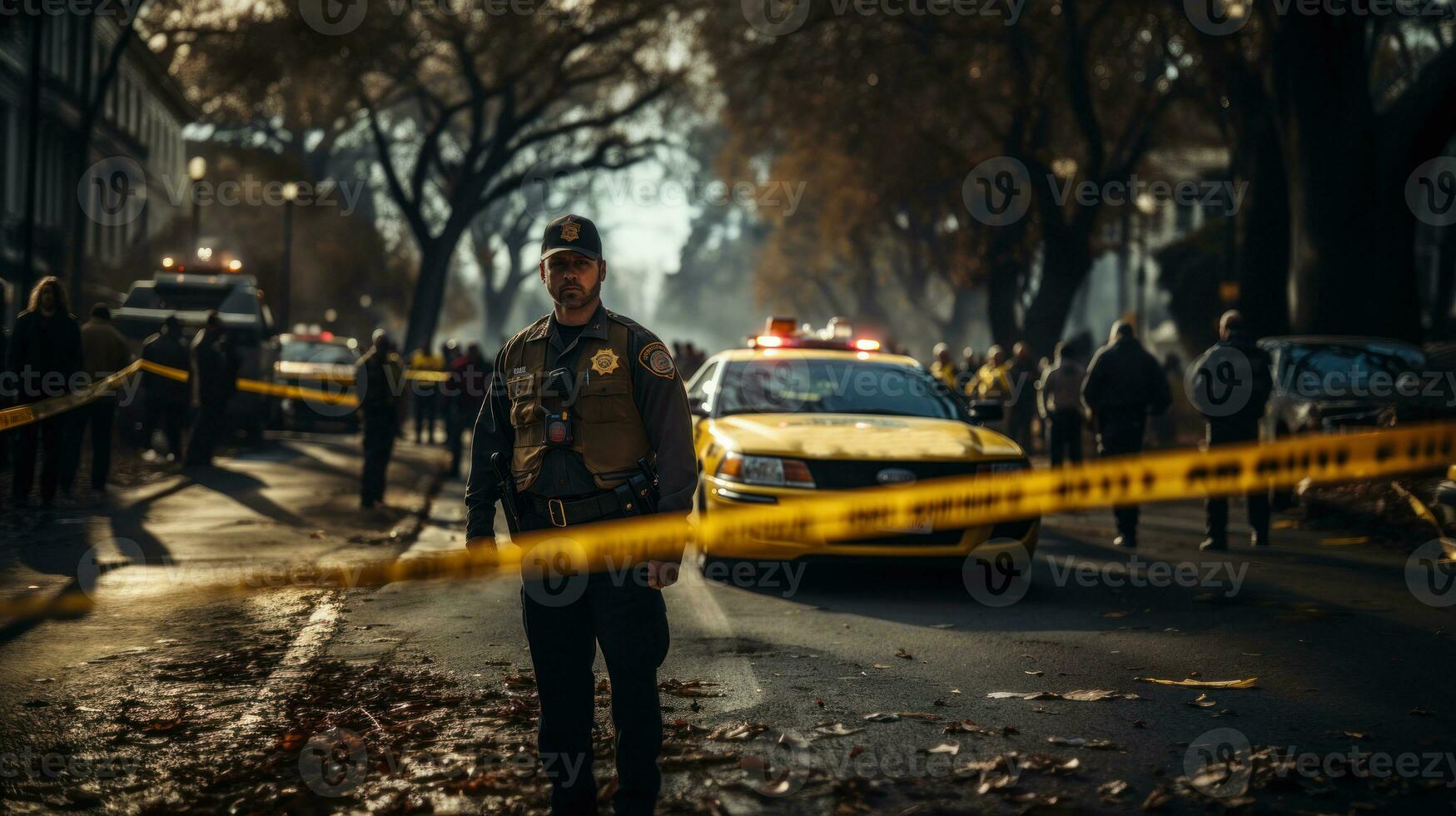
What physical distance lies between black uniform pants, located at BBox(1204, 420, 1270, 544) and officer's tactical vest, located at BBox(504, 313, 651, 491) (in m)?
9.25

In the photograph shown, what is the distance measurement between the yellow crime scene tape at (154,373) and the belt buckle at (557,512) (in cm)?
905

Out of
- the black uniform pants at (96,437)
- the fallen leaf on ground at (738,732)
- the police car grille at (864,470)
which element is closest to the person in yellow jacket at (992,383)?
the black uniform pants at (96,437)

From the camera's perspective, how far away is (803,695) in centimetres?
689

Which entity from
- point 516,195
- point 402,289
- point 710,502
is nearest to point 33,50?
point 710,502

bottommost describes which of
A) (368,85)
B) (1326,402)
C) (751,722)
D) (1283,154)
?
(751,722)

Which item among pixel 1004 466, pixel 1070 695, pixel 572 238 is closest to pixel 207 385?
pixel 1004 466

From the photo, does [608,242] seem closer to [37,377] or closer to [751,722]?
→ [37,377]

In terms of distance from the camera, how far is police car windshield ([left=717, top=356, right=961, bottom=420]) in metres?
11.5

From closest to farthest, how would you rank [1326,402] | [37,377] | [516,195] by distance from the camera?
[37,377] → [1326,402] → [516,195]

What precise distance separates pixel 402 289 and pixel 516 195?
864cm

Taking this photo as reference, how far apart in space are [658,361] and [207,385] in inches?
623

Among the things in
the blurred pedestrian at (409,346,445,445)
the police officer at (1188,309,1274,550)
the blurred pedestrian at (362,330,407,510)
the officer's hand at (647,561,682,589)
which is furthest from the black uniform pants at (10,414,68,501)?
the blurred pedestrian at (409,346,445,445)

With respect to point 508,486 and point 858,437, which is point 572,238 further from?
point 858,437

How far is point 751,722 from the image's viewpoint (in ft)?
20.7
